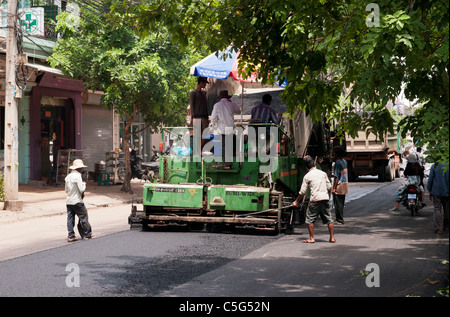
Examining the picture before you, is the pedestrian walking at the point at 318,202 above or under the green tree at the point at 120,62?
under

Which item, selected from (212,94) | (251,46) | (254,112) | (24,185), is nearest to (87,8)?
(24,185)

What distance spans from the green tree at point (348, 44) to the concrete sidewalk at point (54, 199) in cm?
759

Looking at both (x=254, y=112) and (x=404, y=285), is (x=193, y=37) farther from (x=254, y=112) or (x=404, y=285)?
(x=404, y=285)

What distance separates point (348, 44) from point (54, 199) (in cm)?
1399

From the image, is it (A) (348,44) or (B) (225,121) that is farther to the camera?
(B) (225,121)

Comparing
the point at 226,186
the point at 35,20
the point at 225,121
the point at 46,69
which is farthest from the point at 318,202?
the point at 46,69

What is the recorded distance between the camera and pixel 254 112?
12.6m

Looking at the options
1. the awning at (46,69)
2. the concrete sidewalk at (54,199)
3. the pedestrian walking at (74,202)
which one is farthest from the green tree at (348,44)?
the awning at (46,69)

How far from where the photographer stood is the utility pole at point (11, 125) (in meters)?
16.3

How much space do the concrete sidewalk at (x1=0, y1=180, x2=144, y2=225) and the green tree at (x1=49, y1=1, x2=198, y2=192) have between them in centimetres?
138

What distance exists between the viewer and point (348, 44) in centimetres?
761

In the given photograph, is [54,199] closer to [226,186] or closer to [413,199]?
[226,186]

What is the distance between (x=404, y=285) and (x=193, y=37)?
4564 mm

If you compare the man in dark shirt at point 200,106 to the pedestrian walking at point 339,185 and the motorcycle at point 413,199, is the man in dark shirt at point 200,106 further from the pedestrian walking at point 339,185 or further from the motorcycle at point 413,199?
the motorcycle at point 413,199
